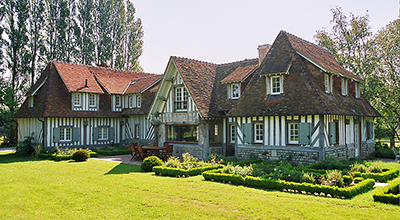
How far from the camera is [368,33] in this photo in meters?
29.1

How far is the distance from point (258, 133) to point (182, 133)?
7.36 m

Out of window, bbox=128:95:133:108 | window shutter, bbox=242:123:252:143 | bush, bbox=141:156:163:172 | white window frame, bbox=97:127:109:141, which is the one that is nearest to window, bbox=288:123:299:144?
window shutter, bbox=242:123:252:143

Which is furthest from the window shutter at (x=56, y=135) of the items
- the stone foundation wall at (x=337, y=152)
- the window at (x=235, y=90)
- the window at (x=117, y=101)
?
the stone foundation wall at (x=337, y=152)

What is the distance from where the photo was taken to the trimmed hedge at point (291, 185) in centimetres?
1009

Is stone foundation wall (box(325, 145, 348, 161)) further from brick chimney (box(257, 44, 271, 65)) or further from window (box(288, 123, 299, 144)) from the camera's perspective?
brick chimney (box(257, 44, 271, 65))

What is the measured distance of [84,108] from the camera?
2719 cm

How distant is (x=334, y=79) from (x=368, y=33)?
12.8 m

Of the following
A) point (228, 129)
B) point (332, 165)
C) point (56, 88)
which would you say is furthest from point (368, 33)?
point (56, 88)

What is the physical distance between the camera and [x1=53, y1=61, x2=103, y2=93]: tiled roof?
26828mm

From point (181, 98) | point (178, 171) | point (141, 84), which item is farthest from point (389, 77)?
point (178, 171)

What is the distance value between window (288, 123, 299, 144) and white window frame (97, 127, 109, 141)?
17695 mm

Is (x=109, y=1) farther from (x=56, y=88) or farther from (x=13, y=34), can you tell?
(x=56, y=88)

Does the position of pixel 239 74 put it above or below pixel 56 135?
above

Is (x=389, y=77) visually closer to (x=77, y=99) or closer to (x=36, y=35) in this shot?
(x=77, y=99)
